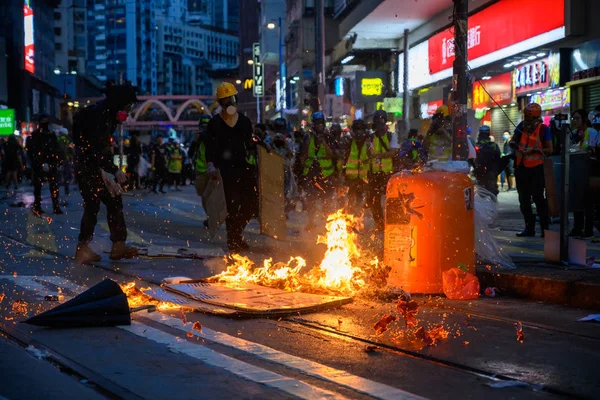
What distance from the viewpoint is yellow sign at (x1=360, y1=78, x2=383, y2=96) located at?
33.6m

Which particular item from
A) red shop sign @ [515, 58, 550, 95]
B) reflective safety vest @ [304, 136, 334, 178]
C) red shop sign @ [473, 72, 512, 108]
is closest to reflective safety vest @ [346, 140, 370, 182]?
reflective safety vest @ [304, 136, 334, 178]

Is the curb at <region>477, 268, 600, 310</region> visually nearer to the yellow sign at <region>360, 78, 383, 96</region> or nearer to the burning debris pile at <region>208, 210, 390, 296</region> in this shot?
the burning debris pile at <region>208, 210, 390, 296</region>

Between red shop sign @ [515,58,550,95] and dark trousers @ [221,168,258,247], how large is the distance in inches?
502

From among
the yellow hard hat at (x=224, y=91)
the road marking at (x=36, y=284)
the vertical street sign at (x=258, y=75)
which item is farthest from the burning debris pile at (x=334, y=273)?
the vertical street sign at (x=258, y=75)

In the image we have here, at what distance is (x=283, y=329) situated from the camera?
620 centimetres

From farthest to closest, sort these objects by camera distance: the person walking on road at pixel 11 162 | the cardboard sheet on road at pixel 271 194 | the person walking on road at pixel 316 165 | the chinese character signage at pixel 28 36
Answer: the chinese character signage at pixel 28 36 < the person walking on road at pixel 11 162 < the person walking on road at pixel 316 165 < the cardboard sheet on road at pixel 271 194

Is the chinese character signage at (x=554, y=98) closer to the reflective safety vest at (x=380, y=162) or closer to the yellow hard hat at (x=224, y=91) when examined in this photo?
the reflective safety vest at (x=380, y=162)

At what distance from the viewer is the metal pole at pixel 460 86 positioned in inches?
448

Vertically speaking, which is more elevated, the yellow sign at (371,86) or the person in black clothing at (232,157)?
the yellow sign at (371,86)

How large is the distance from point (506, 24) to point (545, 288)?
16.4m

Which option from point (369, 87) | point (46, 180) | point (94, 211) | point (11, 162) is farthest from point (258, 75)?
point (94, 211)

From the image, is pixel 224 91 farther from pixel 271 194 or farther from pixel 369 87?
pixel 369 87

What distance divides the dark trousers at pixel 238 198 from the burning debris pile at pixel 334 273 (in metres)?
2.04

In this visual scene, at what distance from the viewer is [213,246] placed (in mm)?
11906
